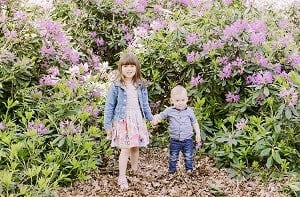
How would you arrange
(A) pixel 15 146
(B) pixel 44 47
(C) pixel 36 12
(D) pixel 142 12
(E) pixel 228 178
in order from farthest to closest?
1. (D) pixel 142 12
2. (C) pixel 36 12
3. (B) pixel 44 47
4. (E) pixel 228 178
5. (A) pixel 15 146

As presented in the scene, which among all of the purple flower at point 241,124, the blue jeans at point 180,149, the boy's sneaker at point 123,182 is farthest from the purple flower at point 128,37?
Answer: the boy's sneaker at point 123,182

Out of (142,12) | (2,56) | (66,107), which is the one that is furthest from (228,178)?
(142,12)

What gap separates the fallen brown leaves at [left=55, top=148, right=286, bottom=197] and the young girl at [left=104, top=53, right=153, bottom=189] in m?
0.16

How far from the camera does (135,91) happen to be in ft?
16.9

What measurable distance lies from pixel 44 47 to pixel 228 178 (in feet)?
7.56

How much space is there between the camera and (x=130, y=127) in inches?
201

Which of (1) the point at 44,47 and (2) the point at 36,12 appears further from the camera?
(2) the point at 36,12

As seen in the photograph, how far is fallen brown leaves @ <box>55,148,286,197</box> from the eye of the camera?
16.5 feet

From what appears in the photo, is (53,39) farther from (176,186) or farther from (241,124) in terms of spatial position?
(241,124)

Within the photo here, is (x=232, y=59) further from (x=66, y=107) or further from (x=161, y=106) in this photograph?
(x=66, y=107)

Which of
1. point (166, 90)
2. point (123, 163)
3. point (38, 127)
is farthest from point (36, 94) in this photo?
point (166, 90)

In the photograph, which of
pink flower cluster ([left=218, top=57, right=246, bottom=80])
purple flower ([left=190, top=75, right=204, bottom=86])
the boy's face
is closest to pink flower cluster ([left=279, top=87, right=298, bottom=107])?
pink flower cluster ([left=218, top=57, right=246, bottom=80])

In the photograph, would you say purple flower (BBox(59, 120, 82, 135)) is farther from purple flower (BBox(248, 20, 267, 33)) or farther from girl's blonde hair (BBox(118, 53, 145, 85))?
purple flower (BBox(248, 20, 267, 33))

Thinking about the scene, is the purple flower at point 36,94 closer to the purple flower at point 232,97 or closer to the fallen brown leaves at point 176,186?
the fallen brown leaves at point 176,186
